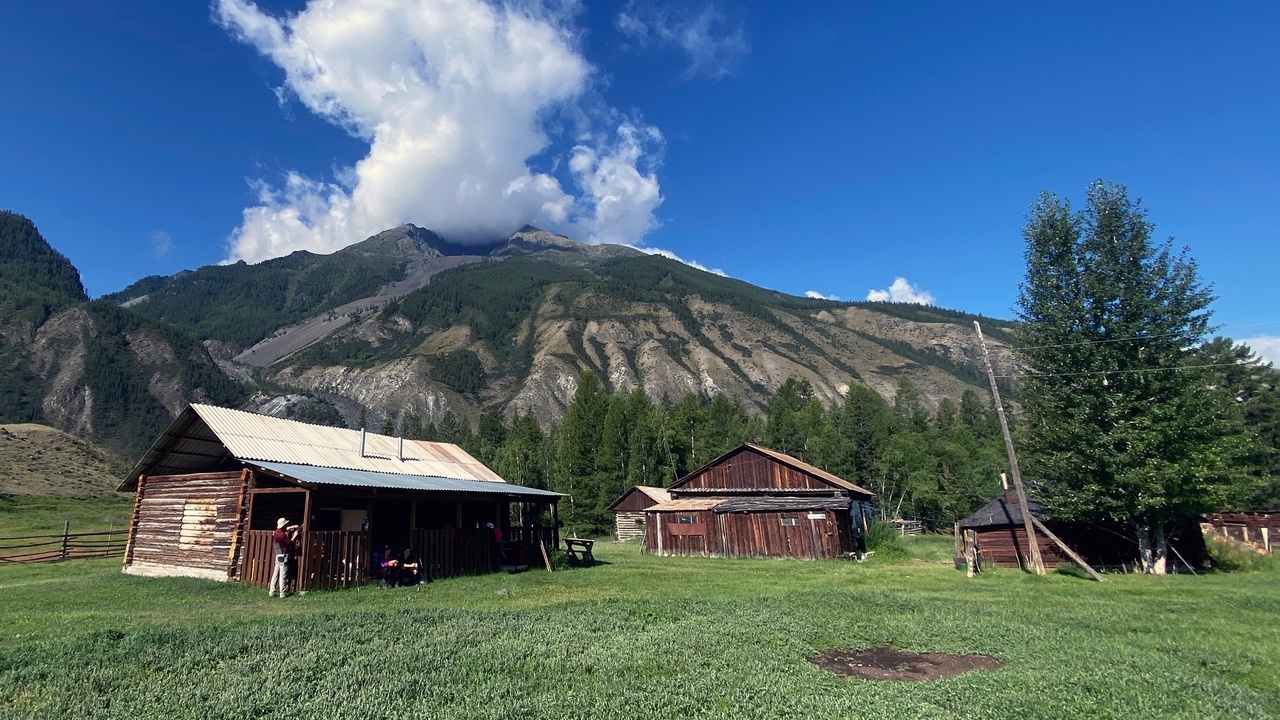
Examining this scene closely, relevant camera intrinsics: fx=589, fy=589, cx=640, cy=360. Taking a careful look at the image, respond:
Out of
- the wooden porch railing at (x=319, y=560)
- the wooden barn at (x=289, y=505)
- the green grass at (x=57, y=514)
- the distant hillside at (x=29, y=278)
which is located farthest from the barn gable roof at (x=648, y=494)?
the distant hillside at (x=29, y=278)

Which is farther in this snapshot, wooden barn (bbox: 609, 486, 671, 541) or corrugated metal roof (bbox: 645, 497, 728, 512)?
wooden barn (bbox: 609, 486, 671, 541)

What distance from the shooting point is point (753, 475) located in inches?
1565

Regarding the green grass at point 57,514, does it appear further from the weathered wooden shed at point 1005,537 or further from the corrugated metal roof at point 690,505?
the weathered wooden shed at point 1005,537

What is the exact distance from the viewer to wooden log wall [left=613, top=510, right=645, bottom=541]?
55.3 m

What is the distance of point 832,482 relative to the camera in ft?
124

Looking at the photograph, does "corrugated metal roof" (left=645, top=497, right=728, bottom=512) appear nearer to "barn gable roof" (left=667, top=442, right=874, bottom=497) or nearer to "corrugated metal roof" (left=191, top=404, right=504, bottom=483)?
"barn gable roof" (left=667, top=442, right=874, bottom=497)

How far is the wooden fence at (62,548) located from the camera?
92.2 ft

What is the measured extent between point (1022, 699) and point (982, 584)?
1644 centimetres

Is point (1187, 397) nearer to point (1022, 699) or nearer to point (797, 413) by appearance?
point (1022, 699)

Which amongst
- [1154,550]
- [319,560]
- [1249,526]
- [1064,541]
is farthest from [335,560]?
[1249,526]

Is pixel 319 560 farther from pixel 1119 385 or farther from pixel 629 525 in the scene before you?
pixel 629 525

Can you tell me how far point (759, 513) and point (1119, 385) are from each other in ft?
62.1

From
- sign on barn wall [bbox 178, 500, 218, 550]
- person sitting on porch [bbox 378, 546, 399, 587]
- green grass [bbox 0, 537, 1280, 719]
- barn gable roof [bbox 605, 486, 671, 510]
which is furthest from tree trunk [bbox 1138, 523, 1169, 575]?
sign on barn wall [bbox 178, 500, 218, 550]

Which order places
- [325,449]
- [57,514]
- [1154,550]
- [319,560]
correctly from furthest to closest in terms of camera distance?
[57,514]
[1154,550]
[325,449]
[319,560]
